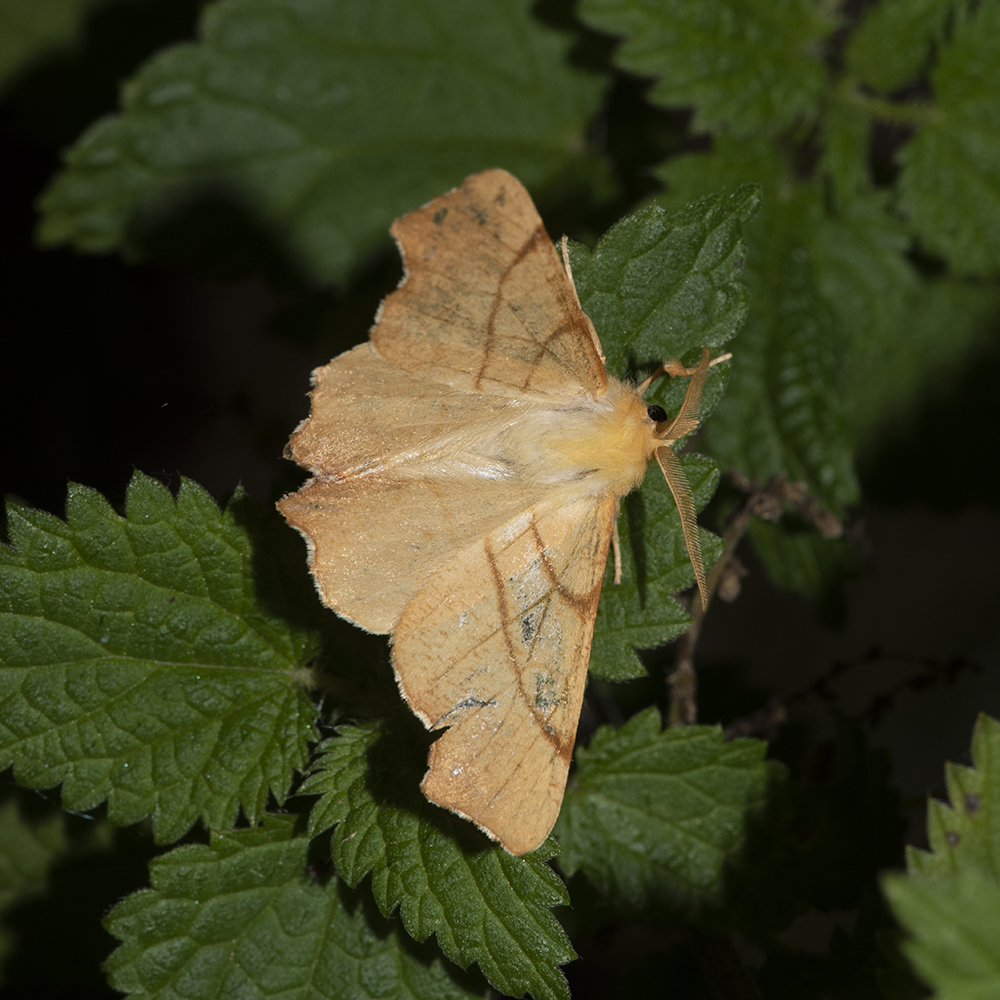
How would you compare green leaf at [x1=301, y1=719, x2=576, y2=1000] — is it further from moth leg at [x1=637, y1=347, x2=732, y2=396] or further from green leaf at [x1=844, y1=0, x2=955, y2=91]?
green leaf at [x1=844, y1=0, x2=955, y2=91]

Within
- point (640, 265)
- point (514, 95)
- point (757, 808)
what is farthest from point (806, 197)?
point (757, 808)

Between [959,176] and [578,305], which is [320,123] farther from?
[959,176]

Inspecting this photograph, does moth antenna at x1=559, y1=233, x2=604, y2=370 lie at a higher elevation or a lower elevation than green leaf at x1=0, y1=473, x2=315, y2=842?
higher

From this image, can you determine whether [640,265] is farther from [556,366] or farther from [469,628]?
[469,628]

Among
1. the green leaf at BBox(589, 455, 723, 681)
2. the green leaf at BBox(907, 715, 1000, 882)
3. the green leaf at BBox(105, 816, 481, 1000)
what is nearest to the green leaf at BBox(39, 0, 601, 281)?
the green leaf at BBox(589, 455, 723, 681)

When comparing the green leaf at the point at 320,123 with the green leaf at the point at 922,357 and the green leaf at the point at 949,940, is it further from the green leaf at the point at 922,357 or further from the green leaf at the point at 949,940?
the green leaf at the point at 949,940

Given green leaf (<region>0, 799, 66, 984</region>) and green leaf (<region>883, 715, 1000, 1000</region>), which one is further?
green leaf (<region>0, 799, 66, 984</region>)

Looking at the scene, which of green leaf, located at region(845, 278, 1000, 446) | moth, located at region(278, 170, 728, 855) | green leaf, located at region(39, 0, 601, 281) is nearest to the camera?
moth, located at region(278, 170, 728, 855)
